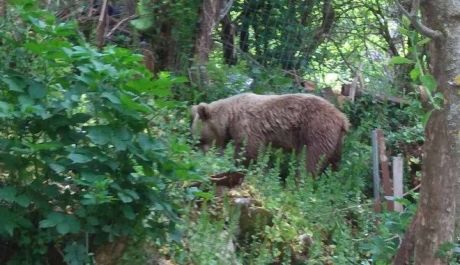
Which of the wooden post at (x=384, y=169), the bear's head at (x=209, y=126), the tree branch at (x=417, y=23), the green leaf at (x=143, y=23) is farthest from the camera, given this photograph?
the green leaf at (x=143, y=23)

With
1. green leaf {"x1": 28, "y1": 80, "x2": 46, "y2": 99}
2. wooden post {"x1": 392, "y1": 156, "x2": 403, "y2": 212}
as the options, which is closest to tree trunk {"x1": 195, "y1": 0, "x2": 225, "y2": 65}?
wooden post {"x1": 392, "y1": 156, "x2": 403, "y2": 212}

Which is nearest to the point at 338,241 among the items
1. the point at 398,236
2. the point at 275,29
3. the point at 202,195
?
the point at 398,236

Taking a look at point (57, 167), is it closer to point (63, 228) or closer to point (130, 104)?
point (63, 228)

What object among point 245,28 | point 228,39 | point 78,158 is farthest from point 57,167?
point 245,28

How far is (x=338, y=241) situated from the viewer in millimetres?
6418

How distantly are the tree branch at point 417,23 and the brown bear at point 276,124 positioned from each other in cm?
447

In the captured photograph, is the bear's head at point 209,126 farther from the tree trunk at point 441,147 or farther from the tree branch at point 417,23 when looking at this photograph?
the tree branch at point 417,23

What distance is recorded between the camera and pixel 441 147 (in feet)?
14.4

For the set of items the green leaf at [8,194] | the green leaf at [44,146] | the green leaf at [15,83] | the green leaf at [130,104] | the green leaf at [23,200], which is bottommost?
the green leaf at [23,200]

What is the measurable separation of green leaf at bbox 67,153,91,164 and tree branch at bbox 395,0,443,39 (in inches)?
71.0

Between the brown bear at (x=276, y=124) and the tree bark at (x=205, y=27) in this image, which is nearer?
the brown bear at (x=276, y=124)

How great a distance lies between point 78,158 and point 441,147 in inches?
73.5

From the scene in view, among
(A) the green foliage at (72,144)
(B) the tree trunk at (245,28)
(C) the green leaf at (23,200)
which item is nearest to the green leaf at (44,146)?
(A) the green foliage at (72,144)

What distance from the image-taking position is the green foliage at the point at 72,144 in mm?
4727
